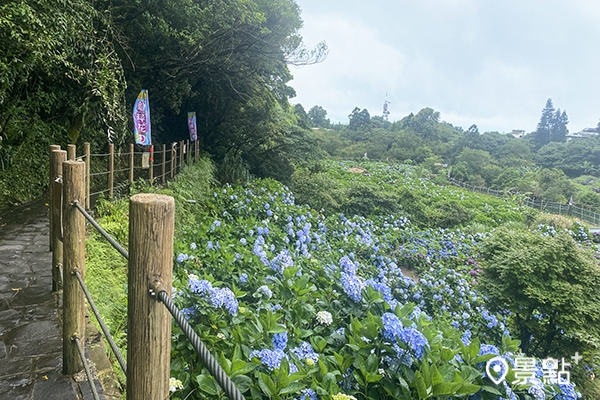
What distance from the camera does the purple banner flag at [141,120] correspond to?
7.23m

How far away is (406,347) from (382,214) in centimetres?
1195

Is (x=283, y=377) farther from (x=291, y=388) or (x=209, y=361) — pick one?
(x=209, y=361)

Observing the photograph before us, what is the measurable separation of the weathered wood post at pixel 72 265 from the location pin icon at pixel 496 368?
2.09 m

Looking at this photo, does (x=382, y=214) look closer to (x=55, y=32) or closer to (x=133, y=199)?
(x=55, y=32)

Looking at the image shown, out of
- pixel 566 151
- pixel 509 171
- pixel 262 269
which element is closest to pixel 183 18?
pixel 262 269

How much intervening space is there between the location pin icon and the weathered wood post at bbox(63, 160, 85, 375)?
6.85 ft

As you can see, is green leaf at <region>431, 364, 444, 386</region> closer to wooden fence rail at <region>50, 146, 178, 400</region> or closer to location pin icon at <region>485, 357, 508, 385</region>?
location pin icon at <region>485, 357, 508, 385</region>

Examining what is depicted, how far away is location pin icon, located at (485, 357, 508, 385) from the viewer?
1.90 metres

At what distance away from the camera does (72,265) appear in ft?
6.82

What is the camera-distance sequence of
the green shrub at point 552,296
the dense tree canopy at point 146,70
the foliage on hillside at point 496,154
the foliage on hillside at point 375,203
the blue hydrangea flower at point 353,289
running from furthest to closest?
1. the foliage on hillside at point 496,154
2. the foliage on hillside at point 375,203
3. the green shrub at point 552,296
4. the dense tree canopy at point 146,70
5. the blue hydrangea flower at point 353,289

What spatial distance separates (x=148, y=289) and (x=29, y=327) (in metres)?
2.25

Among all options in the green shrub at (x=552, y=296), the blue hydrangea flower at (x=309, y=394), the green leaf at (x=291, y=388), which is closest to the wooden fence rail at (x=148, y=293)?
the green leaf at (x=291, y=388)

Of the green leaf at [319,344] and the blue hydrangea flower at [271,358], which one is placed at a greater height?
the blue hydrangea flower at [271,358]

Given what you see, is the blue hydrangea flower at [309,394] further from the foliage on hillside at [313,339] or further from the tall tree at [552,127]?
the tall tree at [552,127]
